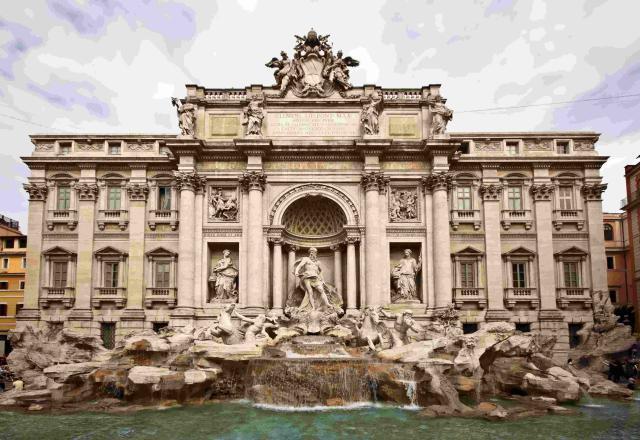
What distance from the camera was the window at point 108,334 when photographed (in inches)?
1171

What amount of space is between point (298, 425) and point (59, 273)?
66.8 ft

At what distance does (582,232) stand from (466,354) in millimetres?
14160

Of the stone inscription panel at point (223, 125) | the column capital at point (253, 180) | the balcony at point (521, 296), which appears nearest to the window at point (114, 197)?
the stone inscription panel at point (223, 125)

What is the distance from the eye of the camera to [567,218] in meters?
31.1

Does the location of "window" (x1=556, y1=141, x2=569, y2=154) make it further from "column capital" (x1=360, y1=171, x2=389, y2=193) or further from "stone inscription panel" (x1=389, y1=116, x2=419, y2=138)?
"column capital" (x1=360, y1=171, x2=389, y2=193)

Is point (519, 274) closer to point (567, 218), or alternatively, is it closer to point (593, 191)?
point (567, 218)

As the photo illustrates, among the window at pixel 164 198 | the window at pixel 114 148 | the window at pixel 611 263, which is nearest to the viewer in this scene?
the window at pixel 164 198

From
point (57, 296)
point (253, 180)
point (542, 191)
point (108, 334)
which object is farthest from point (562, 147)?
point (57, 296)

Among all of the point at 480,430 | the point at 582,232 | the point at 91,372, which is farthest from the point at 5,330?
the point at 582,232

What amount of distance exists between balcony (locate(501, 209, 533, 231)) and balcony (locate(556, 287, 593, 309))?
4.11 meters

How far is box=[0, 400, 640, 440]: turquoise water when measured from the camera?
16.0m

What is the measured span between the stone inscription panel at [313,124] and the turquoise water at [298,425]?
16058 millimetres

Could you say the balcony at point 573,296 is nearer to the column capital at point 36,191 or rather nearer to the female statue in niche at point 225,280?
the female statue in niche at point 225,280

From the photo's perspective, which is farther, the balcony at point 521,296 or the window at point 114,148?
the window at point 114,148
